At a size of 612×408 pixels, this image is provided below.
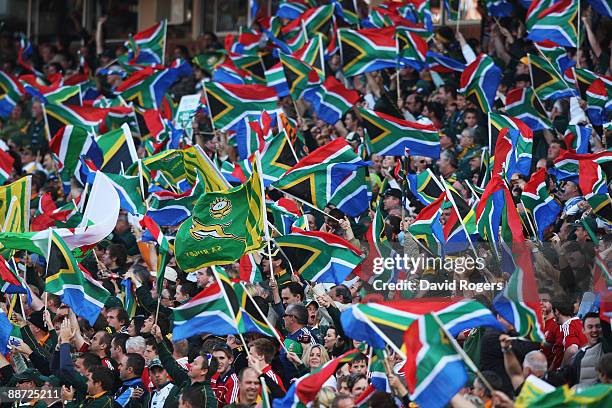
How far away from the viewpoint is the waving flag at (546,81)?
594 inches

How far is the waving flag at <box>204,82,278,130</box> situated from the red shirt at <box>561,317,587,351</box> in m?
6.56

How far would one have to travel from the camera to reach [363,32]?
16.4 meters

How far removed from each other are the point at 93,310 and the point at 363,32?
6.30 metres

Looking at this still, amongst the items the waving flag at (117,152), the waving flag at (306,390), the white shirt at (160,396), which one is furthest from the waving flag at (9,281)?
the waving flag at (306,390)

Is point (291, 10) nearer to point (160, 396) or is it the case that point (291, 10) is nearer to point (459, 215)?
point (459, 215)

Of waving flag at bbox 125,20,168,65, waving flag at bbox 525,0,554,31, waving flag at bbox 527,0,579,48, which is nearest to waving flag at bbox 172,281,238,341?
waving flag at bbox 527,0,579,48

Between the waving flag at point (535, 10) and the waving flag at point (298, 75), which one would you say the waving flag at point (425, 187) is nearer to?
the waving flag at point (298, 75)

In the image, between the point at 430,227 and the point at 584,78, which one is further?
the point at 584,78

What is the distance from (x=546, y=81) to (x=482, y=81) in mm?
709

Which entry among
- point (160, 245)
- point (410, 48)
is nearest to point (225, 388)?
point (160, 245)

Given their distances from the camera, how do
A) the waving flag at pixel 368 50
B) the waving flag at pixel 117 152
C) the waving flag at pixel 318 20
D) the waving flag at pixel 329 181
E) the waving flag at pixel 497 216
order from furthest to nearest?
the waving flag at pixel 318 20, the waving flag at pixel 368 50, the waving flag at pixel 117 152, the waving flag at pixel 329 181, the waving flag at pixel 497 216

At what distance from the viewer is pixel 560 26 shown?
15.9 m

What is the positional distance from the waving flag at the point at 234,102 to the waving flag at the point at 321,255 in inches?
177

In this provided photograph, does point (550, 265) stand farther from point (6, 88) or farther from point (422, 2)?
point (6, 88)
